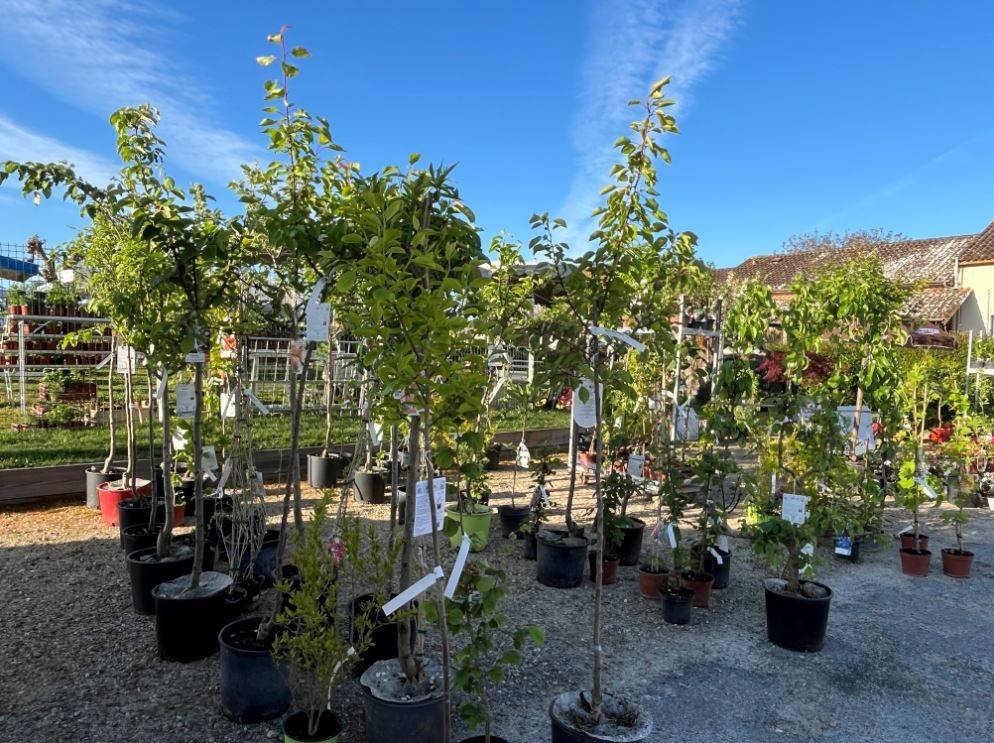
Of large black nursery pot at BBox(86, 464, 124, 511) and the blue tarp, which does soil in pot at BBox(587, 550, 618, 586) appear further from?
the blue tarp

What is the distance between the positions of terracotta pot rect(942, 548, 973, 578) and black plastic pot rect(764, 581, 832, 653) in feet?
7.33

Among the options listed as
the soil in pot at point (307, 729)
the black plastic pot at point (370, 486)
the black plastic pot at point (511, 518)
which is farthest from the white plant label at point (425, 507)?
the black plastic pot at point (370, 486)

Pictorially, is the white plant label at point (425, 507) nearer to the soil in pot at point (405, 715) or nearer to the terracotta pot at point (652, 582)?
the soil in pot at point (405, 715)

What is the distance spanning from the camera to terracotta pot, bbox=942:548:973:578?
16.6ft

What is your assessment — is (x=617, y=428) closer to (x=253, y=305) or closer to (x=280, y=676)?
(x=253, y=305)

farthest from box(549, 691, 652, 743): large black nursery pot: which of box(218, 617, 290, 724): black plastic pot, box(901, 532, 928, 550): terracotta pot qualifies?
box(901, 532, 928, 550): terracotta pot

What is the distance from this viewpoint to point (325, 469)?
709 cm

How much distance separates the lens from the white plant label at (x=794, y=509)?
11.8ft

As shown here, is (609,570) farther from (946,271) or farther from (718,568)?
(946,271)

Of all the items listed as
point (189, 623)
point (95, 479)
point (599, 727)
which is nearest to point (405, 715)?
point (599, 727)

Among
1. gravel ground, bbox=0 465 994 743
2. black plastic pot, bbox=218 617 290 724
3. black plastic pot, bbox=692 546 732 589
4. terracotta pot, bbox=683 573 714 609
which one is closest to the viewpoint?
black plastic pot, bbox=218 617 290 724

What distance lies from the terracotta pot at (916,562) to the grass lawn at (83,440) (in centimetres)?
544

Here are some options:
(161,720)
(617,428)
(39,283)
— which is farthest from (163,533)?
(39,283)

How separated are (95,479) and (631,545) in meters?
4.82
